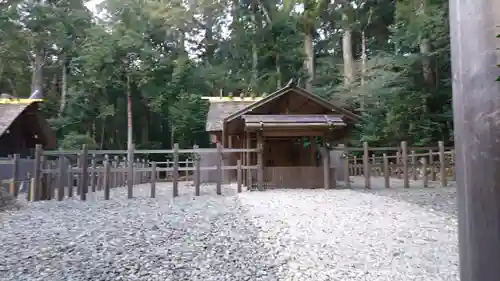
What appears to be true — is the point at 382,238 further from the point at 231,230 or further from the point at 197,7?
the point at 197,7

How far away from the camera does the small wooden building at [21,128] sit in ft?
52.7

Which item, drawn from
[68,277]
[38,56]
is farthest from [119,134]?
[68,277]

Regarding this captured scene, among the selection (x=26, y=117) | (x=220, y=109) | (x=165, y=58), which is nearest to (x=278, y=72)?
(x=165, y=58)

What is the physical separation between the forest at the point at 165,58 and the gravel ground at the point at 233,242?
13536mm

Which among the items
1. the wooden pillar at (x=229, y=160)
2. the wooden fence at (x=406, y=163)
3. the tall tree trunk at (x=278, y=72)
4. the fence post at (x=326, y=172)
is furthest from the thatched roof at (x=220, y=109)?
the tall tree trunk at (x=278, y=72)

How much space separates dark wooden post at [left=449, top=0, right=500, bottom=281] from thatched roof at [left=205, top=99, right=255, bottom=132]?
14938 mm

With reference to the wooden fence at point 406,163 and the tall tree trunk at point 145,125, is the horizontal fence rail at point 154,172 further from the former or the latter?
the tall tree trunk at point 145,125

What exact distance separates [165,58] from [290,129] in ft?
52.4

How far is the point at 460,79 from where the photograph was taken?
0.99 metres

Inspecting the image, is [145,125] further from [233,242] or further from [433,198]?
[233,242]

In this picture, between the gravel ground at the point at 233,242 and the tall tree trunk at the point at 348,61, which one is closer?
the gravel ground at the point at 233,242

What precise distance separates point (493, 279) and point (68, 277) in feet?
11.9

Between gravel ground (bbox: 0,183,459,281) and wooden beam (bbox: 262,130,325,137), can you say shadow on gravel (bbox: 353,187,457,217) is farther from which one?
wooden beam (bbox: 262,130,325,137)

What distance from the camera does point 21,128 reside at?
18.5 metres
